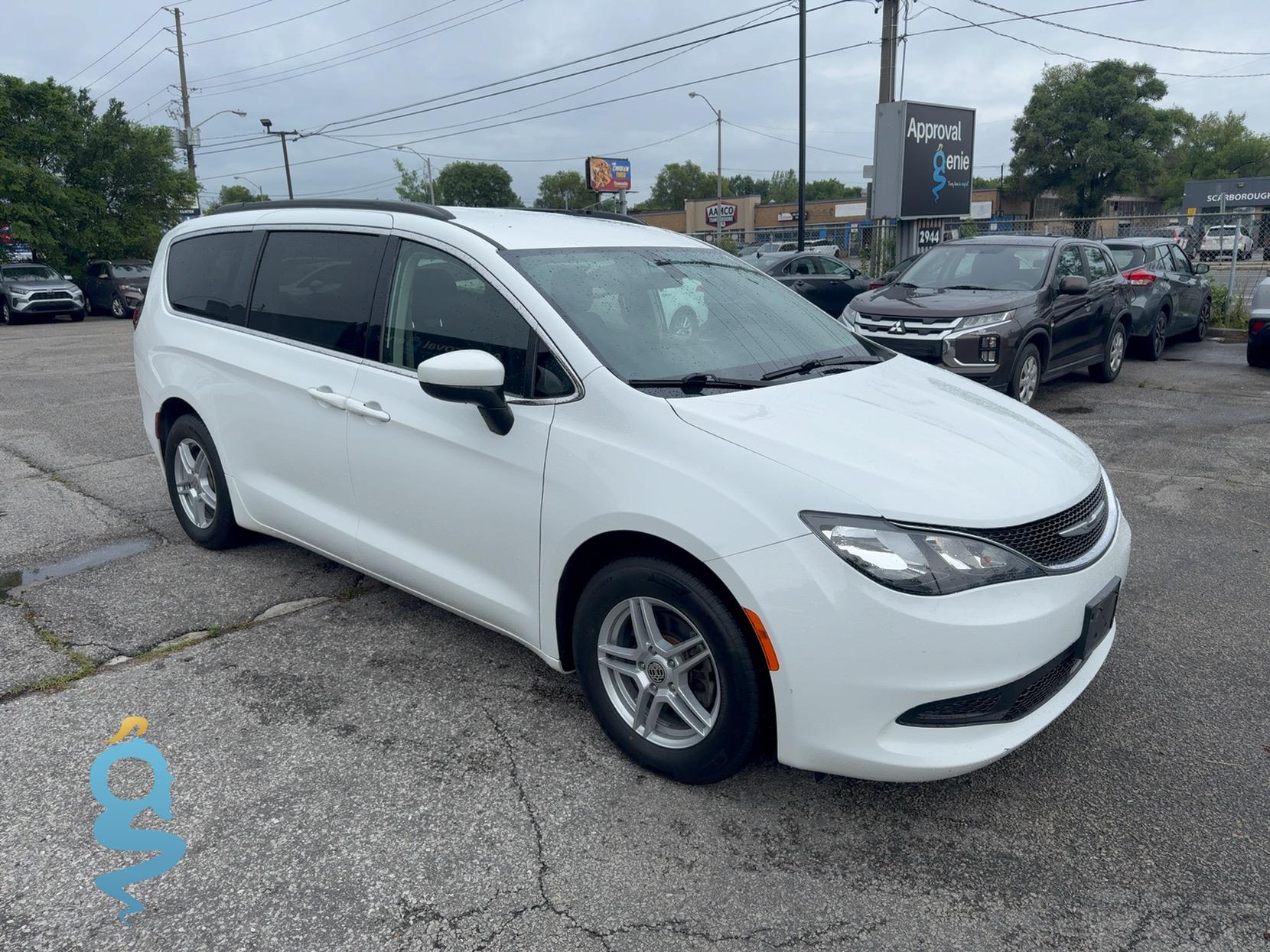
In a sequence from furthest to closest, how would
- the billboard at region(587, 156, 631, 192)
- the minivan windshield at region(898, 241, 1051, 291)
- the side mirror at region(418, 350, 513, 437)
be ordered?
the billboard at region(587, 156, 631, 192), the minivan windshield at region(898, 241, 1051, 291), the side mirror at region(418, 350, 513, 437)

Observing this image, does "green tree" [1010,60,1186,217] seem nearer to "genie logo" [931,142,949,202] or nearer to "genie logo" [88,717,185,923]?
"genie logo" [931,142,949,202]

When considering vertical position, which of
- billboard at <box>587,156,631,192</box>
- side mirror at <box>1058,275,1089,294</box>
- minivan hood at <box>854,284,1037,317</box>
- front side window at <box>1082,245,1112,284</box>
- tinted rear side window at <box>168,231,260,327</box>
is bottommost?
minivan hood at <box>854,284,1037,317</box>

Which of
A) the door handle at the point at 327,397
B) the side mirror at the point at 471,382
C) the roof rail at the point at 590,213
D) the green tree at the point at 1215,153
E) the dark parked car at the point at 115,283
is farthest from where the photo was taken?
the green tree at the point at 1215,153

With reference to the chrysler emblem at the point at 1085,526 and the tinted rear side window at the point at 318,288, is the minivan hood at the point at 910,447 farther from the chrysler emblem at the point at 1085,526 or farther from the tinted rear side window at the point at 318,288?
the tinted rear side window at the point at 318,288

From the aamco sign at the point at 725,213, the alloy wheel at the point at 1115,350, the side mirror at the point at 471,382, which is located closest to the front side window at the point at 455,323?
the side mirror at the point at 471,382

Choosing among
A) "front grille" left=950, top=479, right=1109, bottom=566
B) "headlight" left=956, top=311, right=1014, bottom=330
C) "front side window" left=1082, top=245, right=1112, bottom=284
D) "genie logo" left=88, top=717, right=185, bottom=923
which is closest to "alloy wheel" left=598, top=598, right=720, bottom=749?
"front grille" left=950, top=479, right=1109, bottom=566

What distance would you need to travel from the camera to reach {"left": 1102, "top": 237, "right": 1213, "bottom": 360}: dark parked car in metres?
12.1

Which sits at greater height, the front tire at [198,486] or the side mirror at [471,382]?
the side mirror at [471,382]

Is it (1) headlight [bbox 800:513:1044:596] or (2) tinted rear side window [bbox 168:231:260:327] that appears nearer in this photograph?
(1) headlight [bbox 800:513:1044:596]

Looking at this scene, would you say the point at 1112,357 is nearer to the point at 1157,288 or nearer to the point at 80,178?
the point at 1157,288

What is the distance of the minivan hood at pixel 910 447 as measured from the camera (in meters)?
2.62

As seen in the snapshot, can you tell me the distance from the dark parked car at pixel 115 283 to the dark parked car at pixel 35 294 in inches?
37.0

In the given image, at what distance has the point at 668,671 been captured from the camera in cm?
290

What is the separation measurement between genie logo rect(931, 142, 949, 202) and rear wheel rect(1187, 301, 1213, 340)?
15.7 ft
